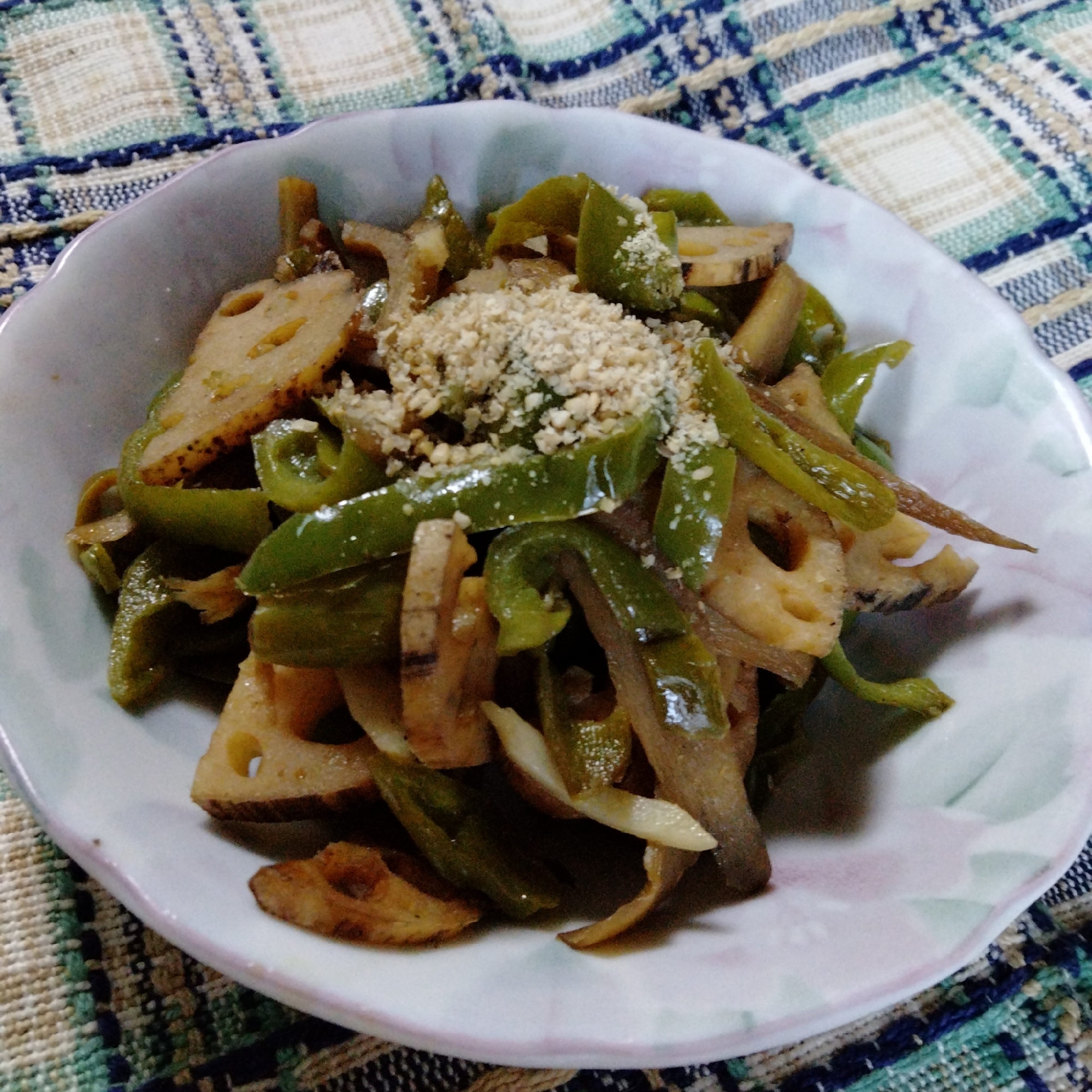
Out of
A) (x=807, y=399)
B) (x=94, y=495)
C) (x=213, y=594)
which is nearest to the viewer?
(x=213, y=594)

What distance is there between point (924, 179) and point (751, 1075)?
2548 millimetres

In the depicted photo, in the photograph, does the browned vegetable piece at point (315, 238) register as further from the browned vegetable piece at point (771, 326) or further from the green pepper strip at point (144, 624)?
the browned vegetable piece at point (771, 326)

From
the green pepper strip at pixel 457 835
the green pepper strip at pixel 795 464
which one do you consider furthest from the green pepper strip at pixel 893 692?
the green pepper strip at pixel 457 835

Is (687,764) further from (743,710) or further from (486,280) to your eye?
(486,280)

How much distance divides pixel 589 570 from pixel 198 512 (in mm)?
659

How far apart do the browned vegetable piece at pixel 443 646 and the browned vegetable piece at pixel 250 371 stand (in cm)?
47

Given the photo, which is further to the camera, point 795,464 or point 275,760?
point 795,464

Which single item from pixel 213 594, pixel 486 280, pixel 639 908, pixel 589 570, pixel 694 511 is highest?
pixel 486 280

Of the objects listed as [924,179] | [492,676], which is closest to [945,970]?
[492,676]

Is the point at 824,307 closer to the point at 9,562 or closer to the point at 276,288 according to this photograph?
the point at 276,288

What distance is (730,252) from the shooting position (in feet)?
6.21

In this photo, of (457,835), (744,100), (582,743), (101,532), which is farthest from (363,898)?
(744,100)

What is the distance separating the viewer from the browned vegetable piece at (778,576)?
1479 millimetres

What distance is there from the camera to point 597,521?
1.51 meters
